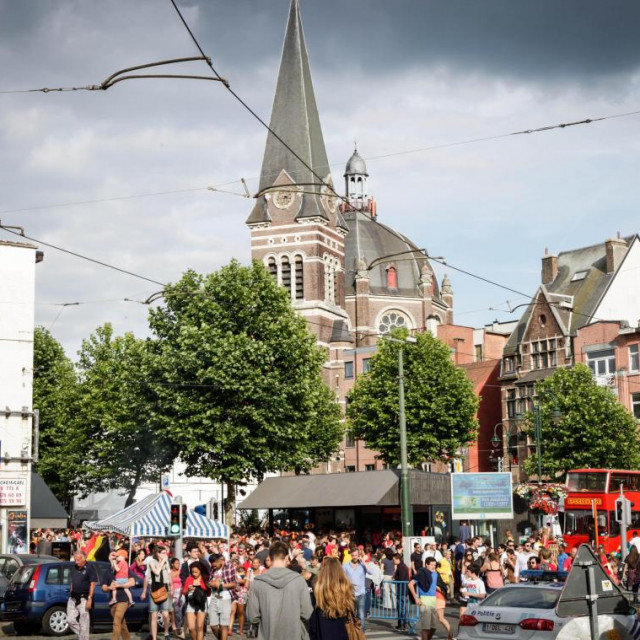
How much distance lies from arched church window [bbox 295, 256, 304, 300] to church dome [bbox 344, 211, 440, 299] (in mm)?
9063

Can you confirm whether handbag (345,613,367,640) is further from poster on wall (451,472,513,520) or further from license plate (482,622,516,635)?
poster on wall (451,472,513,520)

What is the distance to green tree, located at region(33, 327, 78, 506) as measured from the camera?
63.8 meters

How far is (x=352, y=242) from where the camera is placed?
353 ft

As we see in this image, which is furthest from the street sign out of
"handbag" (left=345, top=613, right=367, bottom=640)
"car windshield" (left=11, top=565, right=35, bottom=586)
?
"car windshield" (left=11, top=565, right=35, bottom=586)

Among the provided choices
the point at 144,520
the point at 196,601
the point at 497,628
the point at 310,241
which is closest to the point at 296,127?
the point at 310,241

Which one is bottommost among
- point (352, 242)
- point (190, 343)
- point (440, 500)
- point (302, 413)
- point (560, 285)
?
point (440, 500)

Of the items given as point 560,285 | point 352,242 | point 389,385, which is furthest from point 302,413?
point 352,242

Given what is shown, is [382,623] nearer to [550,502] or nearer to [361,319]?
[550,502]

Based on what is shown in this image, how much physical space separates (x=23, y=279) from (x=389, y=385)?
27.7 m

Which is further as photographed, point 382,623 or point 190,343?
point 190,343

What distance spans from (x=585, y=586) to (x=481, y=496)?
21677 mm

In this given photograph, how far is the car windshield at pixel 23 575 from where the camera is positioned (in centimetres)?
2202

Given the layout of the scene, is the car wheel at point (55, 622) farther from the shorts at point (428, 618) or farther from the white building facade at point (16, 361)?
the white building facade at point (16, 361)

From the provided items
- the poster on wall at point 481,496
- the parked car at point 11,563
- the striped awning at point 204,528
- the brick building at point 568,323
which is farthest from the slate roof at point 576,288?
the parked car at point 11,563
